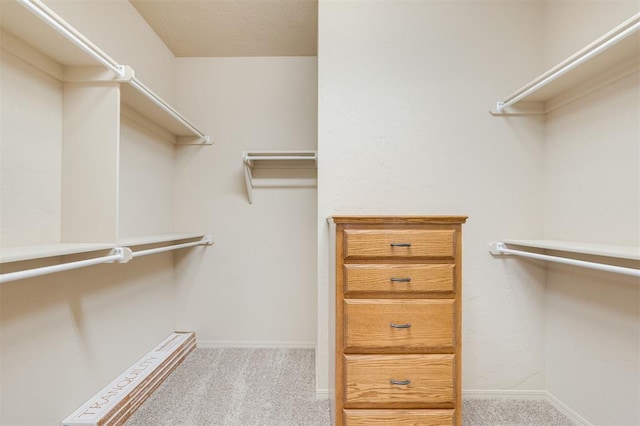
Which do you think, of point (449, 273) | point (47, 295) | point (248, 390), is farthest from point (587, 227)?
point (47, 295)

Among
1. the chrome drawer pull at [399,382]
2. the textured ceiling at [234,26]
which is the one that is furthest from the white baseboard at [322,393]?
the textured ceiling at [234,26]

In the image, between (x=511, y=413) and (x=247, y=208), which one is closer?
(x=511, y=413)

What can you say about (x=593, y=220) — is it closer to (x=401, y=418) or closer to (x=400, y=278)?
(x=400, y=278)

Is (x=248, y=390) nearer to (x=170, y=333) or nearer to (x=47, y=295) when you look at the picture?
(x=170, y=333)

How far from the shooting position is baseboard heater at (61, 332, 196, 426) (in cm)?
132

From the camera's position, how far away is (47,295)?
1.22 meters

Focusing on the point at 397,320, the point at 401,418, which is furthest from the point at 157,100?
the point at 401,418

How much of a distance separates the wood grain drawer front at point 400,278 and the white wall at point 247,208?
1.11 meters

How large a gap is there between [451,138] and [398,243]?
0.81 meters

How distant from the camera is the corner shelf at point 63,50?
0.93 meters

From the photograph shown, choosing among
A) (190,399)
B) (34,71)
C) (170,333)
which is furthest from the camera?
(170,333)

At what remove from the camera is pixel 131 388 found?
1537 mm

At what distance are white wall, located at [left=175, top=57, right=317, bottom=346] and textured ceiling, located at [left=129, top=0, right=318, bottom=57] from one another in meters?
0.12

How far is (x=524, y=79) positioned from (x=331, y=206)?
1284 millimetres
